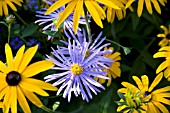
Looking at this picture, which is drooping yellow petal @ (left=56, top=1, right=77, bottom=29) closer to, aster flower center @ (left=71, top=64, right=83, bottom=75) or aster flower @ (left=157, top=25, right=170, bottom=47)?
aster flower center @ (left=71, top=64, right=83, bottom=75)

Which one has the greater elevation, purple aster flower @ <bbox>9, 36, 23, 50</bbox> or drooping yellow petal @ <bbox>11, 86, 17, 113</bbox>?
purple aster flower @ <bbox>9, 36, 23, 50</bbox>

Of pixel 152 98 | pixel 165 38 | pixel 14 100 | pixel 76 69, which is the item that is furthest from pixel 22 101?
pixel 165 38

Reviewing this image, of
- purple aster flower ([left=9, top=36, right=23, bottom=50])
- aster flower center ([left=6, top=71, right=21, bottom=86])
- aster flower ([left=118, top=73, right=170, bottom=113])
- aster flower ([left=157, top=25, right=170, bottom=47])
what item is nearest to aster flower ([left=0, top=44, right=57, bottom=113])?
aster flower center ([left=6, top=71, right=21, bottom=86])

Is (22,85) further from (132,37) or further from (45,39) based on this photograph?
(132,37)

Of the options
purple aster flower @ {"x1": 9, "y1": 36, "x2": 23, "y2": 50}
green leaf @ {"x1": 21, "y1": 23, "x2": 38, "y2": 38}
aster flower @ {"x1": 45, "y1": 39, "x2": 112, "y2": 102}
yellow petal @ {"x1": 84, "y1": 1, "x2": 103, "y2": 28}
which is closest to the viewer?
yellow petal @ {"x1": 84, "y1": 1, "x2": 103, "y2": 28}

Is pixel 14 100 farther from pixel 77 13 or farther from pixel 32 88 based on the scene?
pixel 77 13

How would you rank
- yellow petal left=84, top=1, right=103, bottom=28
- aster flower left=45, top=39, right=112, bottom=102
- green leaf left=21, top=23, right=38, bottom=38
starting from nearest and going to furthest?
yellow petal left=84, top=1, right=103, bottom=28
aster flower left=45, top=39, right=112, bottom=102
green leaf left=21, top=23, right=38, bottom=38
